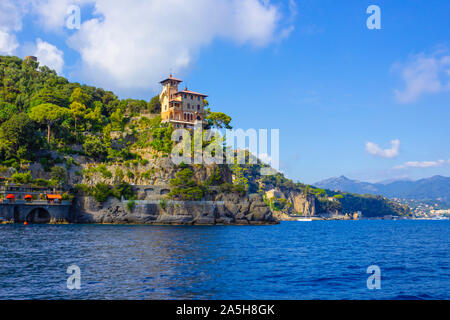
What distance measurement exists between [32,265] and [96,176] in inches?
2088

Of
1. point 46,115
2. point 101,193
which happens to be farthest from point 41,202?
point 46,115

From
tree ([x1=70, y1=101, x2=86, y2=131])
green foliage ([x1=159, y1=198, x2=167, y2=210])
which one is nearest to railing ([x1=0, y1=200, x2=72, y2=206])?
green foliage ([x1=159, y1=198, x2=167, y2=210])

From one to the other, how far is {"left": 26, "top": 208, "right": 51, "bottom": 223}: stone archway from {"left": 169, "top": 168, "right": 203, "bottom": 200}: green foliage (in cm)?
2284

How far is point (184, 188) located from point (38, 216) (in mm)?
27082

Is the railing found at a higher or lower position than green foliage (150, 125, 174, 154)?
lower

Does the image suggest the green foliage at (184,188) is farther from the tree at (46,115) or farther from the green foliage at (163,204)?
the tree at (46,115)

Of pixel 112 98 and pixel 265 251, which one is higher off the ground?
pixel 112 98

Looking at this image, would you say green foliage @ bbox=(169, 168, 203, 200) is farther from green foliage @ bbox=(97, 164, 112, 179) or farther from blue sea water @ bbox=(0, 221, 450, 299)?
blue sea water @ bbox=(0, 221, 450, 299)

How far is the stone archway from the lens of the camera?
70000mm

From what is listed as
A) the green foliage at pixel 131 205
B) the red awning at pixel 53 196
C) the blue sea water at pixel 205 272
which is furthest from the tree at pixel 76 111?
the blue sea water at pixel 205 272

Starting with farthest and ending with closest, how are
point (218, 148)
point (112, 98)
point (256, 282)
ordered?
point (112, 98) → point (218, 148) → point (256, 282)

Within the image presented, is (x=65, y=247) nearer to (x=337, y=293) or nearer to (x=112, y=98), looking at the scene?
(x=337, y=293)
